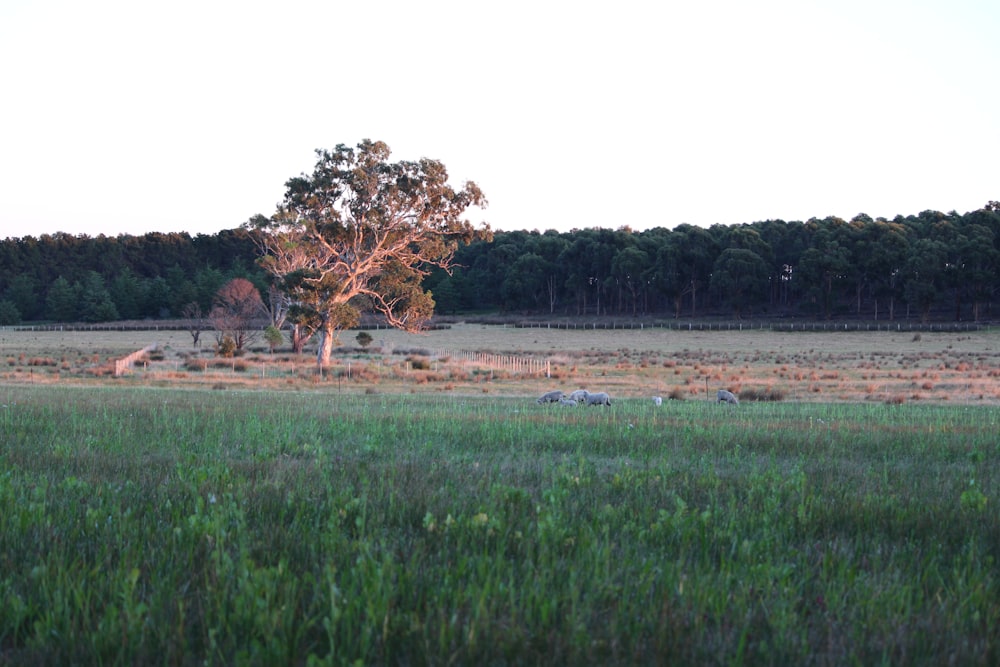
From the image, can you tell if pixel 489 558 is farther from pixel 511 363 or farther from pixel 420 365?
pixel 511 363

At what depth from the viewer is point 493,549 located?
4855 mm

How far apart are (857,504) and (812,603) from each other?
2131mm

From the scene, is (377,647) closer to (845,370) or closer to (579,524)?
(579,524)

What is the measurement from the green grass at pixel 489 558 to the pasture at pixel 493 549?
18mm

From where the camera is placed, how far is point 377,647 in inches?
136

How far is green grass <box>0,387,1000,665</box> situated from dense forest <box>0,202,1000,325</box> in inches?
3376

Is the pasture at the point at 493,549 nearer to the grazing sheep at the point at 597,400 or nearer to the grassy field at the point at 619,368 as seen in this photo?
the grazing sheep at the point at 597,400

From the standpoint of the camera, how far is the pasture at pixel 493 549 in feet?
11.5

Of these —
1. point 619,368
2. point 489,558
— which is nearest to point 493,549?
point 489,558

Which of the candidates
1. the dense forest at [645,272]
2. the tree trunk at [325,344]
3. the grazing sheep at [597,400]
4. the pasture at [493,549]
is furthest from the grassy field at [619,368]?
the pasture at [493,549]

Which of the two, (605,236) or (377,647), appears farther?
(605,236)

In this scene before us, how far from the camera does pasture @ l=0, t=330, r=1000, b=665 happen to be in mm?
3500

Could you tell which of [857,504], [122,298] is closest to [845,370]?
[857,504]

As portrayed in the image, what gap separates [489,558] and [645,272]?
109 metres
